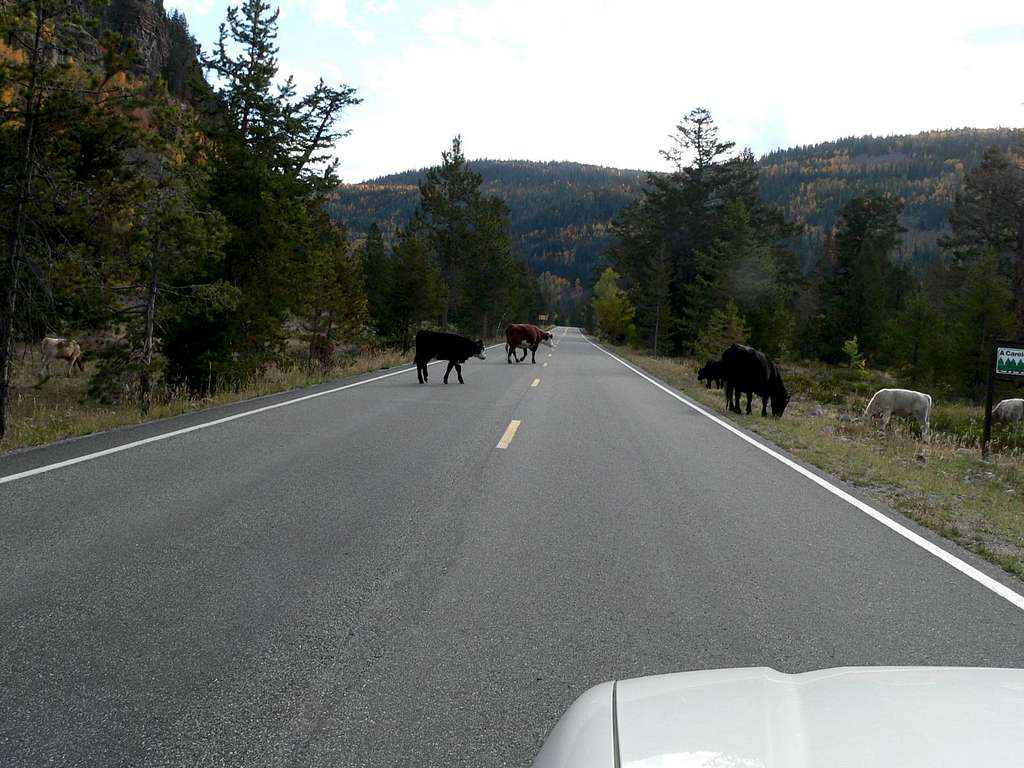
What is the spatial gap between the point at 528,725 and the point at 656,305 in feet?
170

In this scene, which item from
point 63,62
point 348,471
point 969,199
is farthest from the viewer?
point 969,199

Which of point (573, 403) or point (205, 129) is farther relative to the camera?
point (205, 129)

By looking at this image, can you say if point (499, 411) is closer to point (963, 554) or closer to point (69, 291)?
point (69, 291)

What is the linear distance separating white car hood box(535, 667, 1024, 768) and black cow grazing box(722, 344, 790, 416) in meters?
14.3

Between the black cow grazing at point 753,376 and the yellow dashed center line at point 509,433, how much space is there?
19.4ft

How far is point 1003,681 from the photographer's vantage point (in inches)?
75.1

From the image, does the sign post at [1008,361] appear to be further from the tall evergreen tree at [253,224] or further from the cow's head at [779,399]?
the tall evergreen tree at [253,224]

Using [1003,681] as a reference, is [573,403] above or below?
below

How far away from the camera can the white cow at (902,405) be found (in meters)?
16.1

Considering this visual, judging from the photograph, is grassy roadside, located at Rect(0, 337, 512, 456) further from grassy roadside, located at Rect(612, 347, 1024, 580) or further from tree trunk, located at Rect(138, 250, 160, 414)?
grassy roadside, located at Rect(612, 347, 1024, 580)

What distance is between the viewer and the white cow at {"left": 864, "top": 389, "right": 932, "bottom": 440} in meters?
16.1

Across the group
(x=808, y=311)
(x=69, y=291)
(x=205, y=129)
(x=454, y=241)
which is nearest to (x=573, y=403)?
(x=69, y=291)

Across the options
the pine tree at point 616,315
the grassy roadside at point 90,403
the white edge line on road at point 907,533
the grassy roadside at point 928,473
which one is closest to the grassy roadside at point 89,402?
the grassy roadside at point 90,403

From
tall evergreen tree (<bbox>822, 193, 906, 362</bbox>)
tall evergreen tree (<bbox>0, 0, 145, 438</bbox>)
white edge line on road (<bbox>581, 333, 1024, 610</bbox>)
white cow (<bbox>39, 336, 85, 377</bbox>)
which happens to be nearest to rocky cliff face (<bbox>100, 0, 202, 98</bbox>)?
white cow (<bbox>39, 336, 85, 377</bbox>)
